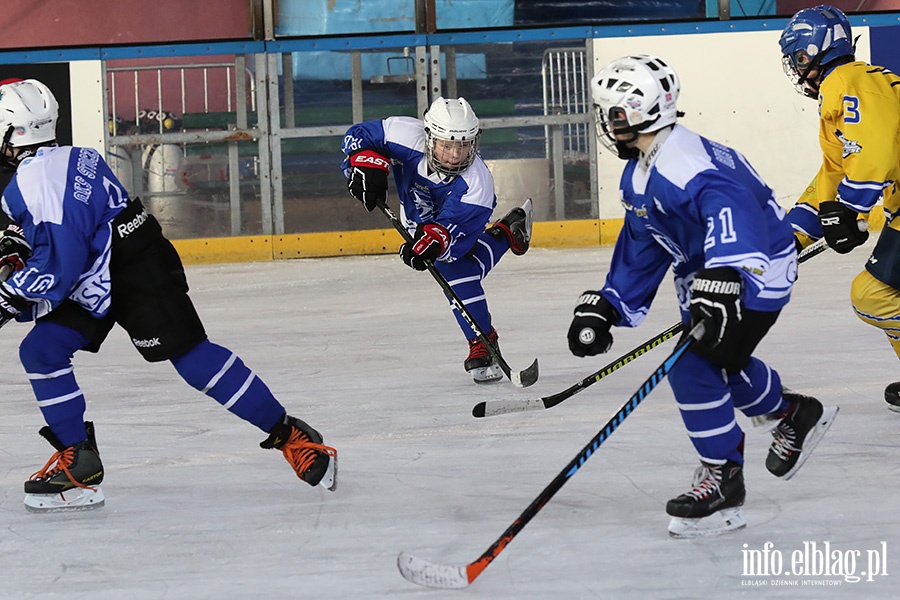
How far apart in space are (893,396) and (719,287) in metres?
1.35

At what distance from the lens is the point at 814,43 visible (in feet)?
10.9

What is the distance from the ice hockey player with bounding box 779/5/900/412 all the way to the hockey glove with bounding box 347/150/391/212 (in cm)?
139

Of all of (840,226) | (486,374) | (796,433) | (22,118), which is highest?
(22,118)

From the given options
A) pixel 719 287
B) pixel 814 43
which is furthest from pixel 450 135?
pixel 719 287

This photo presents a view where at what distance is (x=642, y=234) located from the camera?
8.22 ft

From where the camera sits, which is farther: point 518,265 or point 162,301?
point 518,265

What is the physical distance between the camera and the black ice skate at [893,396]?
332 centimetres

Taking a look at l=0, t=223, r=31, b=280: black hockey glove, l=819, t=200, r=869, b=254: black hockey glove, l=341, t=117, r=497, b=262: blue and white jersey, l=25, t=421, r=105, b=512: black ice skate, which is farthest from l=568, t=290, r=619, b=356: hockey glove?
l=341, t=117, r=497, b=262: blue and white jersey

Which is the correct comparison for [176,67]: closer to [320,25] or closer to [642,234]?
[320,25]

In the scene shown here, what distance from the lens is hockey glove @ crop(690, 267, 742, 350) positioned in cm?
221

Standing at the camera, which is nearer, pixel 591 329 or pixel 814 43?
pixel 591 329

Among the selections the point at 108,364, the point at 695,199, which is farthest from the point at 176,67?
the point at 695,199

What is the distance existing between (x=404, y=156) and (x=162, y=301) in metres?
1.65

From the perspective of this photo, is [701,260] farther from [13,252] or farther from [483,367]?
[483,367]
